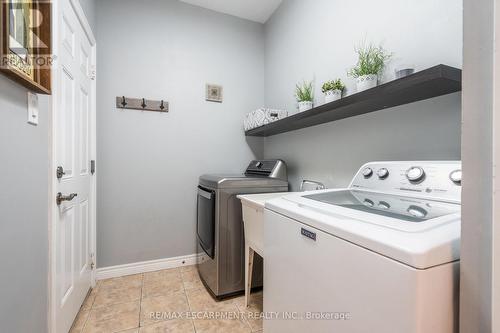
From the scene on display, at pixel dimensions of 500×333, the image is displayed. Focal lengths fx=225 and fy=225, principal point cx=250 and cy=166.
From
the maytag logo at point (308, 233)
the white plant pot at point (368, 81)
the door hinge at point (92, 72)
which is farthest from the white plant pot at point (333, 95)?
the door hinge at point (92, 72)

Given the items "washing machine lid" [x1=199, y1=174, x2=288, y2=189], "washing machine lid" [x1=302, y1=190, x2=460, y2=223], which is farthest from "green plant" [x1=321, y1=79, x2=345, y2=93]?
"washing machine lid" [x1=199, y1=174, x2=288, y2=189]

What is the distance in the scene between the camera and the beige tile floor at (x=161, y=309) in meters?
1.44

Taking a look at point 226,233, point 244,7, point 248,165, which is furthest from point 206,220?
point 244,7

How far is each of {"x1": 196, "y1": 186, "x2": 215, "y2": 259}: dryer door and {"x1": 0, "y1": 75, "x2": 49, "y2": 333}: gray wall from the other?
3.17 feet

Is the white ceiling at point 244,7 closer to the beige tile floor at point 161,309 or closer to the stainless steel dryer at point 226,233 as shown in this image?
the stainless steel dryer at point 226,233

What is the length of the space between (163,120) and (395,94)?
6.31 ft

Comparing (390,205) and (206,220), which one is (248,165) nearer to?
(206,220)

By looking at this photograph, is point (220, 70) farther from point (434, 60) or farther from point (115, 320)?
point (115, 320)

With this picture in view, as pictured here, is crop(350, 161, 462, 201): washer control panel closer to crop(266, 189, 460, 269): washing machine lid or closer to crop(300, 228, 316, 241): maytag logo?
crop(266, 189, 460, 269): washing machine lid

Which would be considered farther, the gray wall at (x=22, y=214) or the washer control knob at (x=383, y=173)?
the washer control knob at (x=383, y=173)

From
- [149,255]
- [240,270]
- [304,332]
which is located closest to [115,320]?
[149,255]

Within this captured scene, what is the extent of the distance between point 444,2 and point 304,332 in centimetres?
149

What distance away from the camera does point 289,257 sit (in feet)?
2.96

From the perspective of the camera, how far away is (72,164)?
4.60 feet
